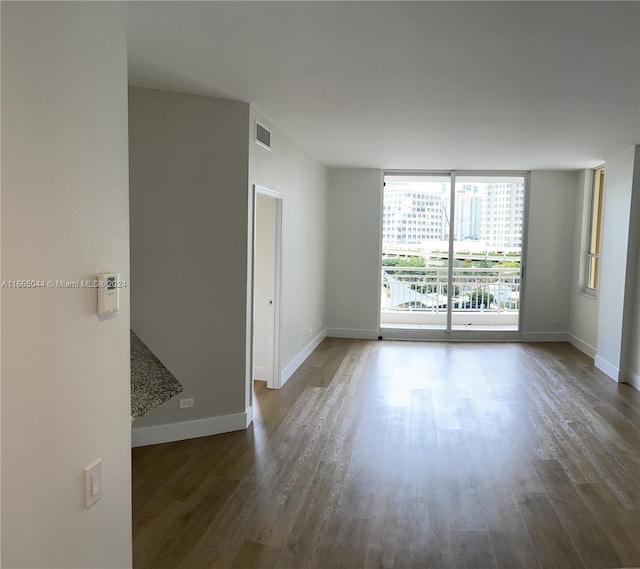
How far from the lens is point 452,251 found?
298 inches

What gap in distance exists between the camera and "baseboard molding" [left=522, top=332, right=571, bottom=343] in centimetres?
748

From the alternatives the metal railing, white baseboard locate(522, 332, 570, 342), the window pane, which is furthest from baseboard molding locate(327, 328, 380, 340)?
the window pane

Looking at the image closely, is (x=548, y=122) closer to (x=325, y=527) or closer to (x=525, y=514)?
(x=525, y=514)

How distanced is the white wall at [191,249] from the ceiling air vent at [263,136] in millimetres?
281

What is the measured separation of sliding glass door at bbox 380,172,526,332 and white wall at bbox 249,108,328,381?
51.0 inches

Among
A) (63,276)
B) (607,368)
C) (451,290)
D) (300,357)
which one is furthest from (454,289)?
(63,276)

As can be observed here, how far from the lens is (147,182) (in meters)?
3.53

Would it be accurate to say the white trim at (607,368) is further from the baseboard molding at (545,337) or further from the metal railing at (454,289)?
the metal railing at (454,289)

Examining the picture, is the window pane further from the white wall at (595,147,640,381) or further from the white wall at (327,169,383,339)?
the white wall at (327,169,383,339)

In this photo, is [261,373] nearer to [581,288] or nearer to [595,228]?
[581,288]

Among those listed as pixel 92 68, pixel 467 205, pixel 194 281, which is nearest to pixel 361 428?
pixel 194 281

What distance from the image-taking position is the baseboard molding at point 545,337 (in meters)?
7.48

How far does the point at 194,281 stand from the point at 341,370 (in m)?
2.65

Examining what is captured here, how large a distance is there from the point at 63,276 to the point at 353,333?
6498 millimetres
